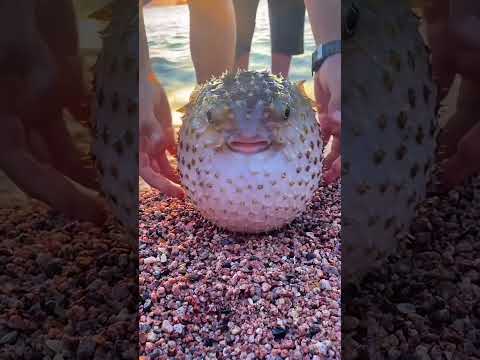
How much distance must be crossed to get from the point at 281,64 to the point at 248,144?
118 millimetres

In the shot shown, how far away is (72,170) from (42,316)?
284 mm

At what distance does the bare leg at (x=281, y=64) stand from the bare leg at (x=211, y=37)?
57 millimetres

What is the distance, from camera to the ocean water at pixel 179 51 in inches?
26.1

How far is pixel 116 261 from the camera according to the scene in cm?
96

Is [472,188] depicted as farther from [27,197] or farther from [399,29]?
[27,197]

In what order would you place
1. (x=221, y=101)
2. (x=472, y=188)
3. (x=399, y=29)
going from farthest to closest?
1. (x=472, y=188)
2. (x=399, y=29)
3. (x=221, y=101)

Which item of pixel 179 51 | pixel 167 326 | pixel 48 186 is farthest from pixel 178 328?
pixel 48 186

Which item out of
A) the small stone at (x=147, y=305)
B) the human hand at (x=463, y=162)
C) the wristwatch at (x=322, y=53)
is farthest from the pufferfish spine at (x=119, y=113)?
the human hand at (x=463, y=162)

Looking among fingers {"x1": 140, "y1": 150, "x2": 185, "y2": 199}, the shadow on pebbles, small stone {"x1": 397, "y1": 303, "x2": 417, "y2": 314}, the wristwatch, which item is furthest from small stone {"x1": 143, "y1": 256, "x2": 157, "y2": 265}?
small stone {"x1": 397, "y1": 303, "x2": 417, "y2": 314}

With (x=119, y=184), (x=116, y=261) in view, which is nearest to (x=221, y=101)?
(x=119, y=184)

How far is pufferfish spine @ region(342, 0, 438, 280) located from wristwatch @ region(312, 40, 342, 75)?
61mm

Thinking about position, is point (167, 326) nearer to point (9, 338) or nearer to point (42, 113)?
point (9, 338)

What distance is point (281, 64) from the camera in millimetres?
661

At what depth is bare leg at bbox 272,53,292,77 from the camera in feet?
2.16
